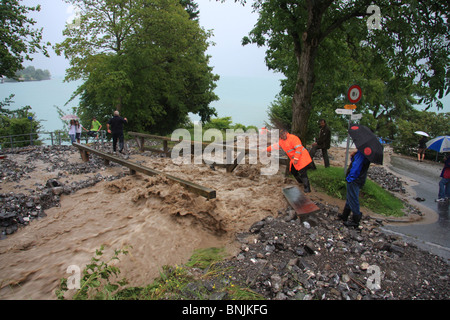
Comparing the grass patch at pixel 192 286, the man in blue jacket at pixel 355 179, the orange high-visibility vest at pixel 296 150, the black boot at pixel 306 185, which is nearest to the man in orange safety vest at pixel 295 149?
the orange high-visibility vest at pixel 296 150

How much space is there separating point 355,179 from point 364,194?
336 centimetres

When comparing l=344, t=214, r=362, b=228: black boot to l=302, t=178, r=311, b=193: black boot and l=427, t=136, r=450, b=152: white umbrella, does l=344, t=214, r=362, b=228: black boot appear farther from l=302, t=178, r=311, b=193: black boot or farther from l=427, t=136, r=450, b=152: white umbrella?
l=427, t=136, r=450, b=152: white umbrella

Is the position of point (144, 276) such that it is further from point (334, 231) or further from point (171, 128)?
point (171, 128)

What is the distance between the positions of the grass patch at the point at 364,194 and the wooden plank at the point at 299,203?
1939 millimetres

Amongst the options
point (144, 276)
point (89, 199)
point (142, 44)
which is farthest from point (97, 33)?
point (144, 276)

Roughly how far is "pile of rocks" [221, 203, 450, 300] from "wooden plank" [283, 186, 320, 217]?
0.19m

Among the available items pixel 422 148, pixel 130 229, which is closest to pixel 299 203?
pixel 130 229

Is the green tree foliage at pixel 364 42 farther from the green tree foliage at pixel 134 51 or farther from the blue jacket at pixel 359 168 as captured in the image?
the green tree foliage at pixel 134 51

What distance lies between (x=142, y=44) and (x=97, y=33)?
11.2ft

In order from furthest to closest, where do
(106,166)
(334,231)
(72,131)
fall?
(72,131), (106,166), (334,231)

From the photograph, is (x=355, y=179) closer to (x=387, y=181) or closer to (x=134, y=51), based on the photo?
(x=387, y=181)

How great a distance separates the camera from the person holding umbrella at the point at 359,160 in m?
5.23

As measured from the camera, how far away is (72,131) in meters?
15.5

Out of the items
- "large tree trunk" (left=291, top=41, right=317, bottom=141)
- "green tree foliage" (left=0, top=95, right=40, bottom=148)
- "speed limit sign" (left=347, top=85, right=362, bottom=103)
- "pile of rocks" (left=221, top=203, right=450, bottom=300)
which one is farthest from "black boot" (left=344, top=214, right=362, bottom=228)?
"green tree foliage" (left=0, top=95, right=40, bottom=148)
